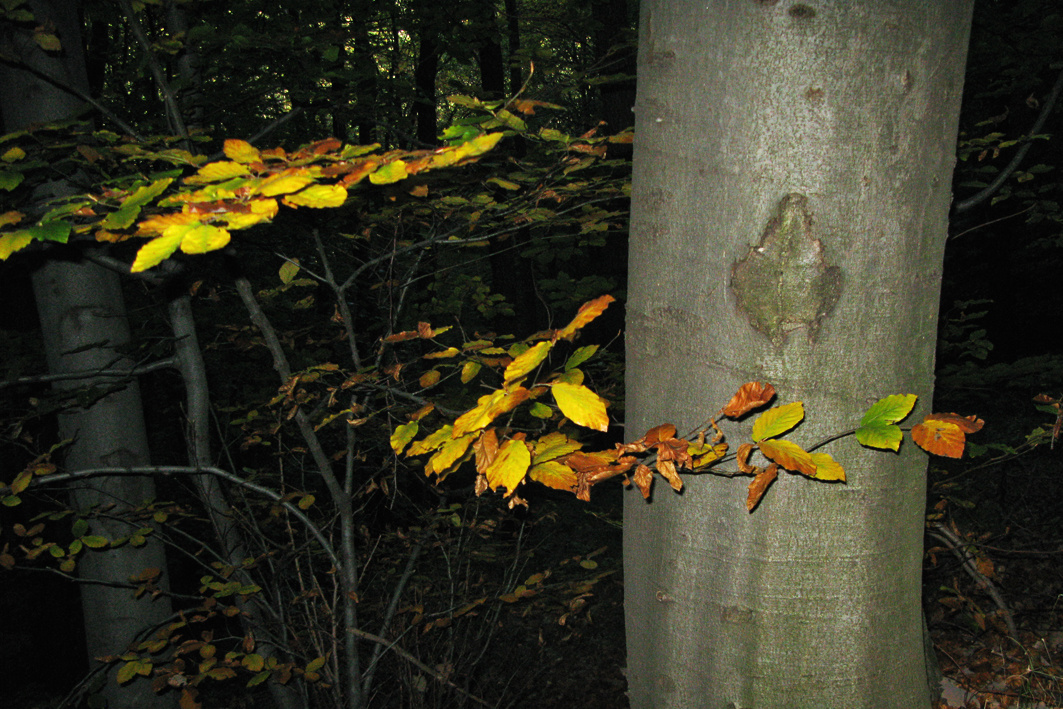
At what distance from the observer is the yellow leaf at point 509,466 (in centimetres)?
103

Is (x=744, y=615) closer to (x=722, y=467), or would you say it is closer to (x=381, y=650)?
(x=722, y=467)

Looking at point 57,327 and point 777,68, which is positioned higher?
point 777,68

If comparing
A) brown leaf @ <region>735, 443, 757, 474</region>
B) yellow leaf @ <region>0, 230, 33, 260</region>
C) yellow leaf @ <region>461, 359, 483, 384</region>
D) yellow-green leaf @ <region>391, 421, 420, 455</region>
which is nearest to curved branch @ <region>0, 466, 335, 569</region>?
yellow-green leaf @ <region>391, 421, 420, 455</region>

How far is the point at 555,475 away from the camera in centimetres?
116

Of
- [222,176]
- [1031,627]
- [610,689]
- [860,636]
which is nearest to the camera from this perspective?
[860,636]

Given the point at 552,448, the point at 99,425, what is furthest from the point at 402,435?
the point at 99,425

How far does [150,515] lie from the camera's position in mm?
2691

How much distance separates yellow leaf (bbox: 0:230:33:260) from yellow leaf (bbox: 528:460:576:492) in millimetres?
1047

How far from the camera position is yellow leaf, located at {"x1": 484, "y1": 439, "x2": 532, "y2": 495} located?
1.03 metres

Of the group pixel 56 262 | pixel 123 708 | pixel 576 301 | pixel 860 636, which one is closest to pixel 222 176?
pixel 860 636

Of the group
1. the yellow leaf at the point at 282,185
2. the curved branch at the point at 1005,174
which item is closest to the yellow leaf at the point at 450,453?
the yellow leaf at the point at 282,185

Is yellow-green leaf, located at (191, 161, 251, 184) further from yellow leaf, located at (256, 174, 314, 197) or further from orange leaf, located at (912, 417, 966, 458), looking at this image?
orange leaf, located at (912, 417, 966, 458)

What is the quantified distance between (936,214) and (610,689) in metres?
5.18

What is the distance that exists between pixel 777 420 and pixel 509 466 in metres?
0.44
